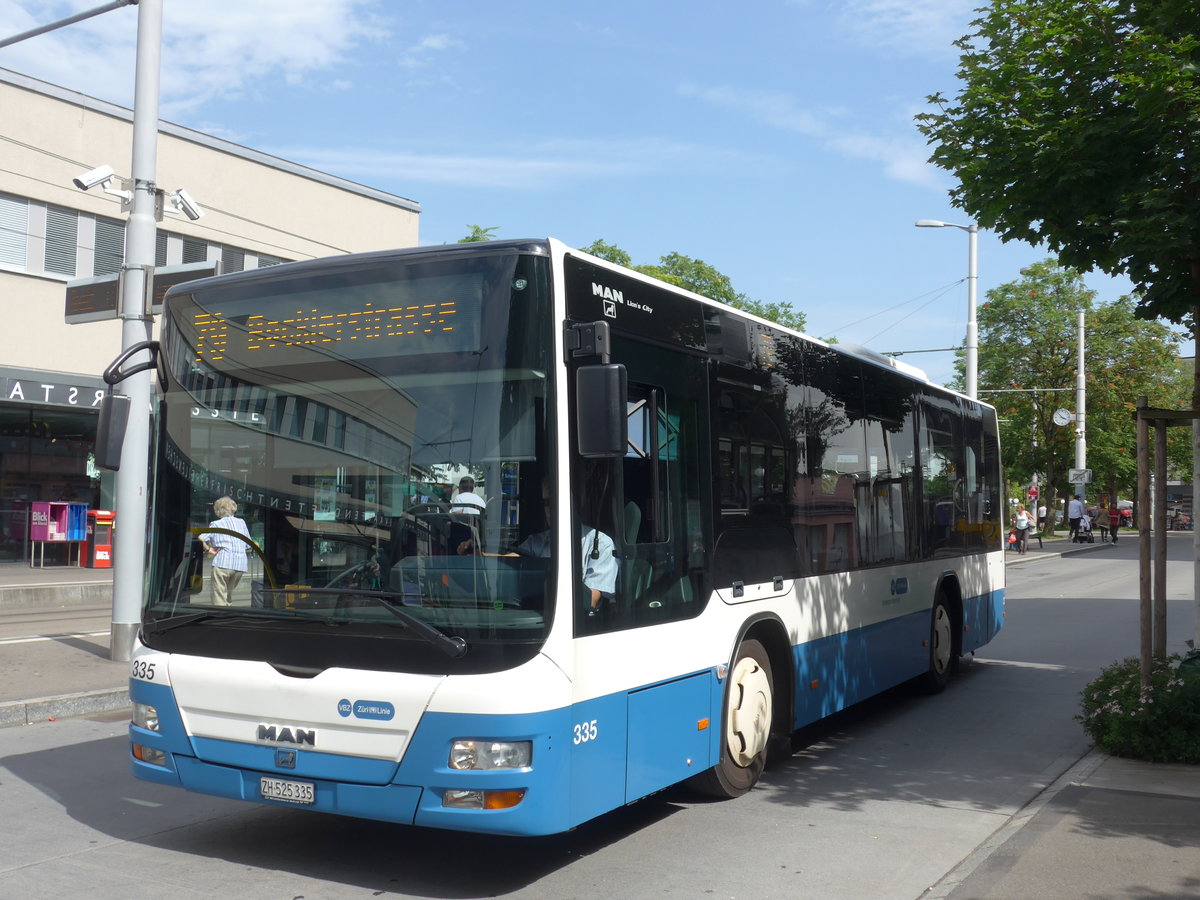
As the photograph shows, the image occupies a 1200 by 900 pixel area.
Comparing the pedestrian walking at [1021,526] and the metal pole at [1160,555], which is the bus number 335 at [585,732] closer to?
the metal pole at [1160,555]

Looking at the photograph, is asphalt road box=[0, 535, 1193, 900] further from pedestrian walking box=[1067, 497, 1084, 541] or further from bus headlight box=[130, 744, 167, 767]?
pedestrian walking box=[1067, 497, 1084, 541]

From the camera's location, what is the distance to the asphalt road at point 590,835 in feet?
17.7

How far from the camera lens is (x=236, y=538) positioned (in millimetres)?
5582

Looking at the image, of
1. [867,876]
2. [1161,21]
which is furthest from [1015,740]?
[1161,21]

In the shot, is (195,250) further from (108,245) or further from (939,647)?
(939,647)

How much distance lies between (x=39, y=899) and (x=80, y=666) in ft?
22.3

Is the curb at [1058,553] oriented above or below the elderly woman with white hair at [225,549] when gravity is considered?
below

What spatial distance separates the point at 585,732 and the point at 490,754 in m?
0.49

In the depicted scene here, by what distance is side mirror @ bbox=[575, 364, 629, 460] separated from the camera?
5.05 metres

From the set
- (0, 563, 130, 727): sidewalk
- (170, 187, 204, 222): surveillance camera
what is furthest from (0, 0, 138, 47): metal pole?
(0, 563, 130, 727): sidewalk

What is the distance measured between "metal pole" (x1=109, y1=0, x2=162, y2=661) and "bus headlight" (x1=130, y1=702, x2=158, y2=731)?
20.4 feet

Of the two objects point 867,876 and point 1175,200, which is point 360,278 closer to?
point 867,876

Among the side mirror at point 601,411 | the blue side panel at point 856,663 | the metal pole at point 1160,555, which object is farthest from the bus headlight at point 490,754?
the metal pole at point 1160,555

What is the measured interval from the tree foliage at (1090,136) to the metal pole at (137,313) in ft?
25.5
